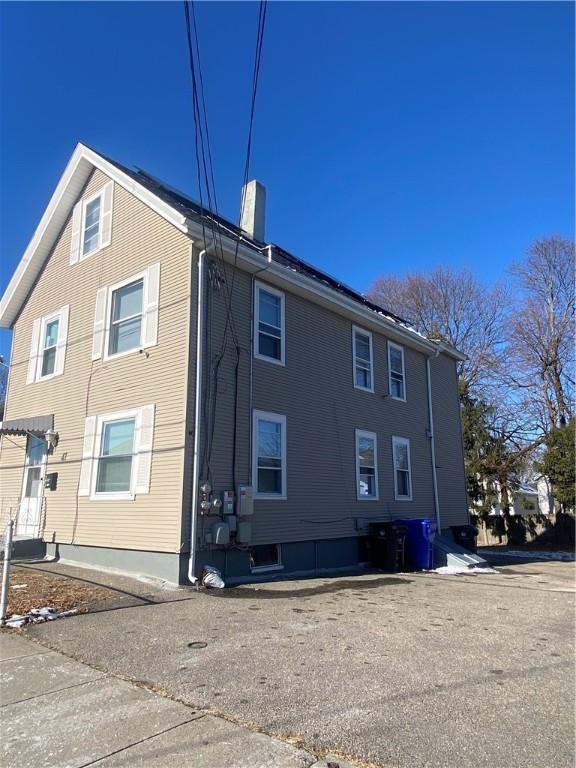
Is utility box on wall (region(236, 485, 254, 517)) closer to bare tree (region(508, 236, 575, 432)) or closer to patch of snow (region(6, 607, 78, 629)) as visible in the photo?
patch of snow (region(6, 607, 78, 629))

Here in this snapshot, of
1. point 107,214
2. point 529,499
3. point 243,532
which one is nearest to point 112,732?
point 243,532

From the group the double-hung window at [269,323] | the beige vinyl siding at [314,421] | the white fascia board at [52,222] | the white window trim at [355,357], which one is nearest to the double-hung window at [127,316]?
the beige vinyl siding at [314,421]

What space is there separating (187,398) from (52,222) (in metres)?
7.61

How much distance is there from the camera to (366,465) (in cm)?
1313

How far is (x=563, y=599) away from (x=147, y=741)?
7.61m

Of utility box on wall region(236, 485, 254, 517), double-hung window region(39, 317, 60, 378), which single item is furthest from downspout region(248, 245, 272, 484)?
double-hung window region(39, 317, 60, 378)

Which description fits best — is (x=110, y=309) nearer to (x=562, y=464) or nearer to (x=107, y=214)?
(x=107, y=214)

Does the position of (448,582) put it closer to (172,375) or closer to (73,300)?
(172,375)

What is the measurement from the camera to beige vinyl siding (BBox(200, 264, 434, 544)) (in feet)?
33.0

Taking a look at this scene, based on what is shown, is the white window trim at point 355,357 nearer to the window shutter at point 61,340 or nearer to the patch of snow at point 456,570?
the patch of snow at point 456,570

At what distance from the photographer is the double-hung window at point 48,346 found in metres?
12.6

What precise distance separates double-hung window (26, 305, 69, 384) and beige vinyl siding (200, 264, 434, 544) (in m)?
4.68

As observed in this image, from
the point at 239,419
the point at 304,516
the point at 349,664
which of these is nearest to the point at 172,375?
the point at 239,419

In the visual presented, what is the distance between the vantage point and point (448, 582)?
10180 millimetres
